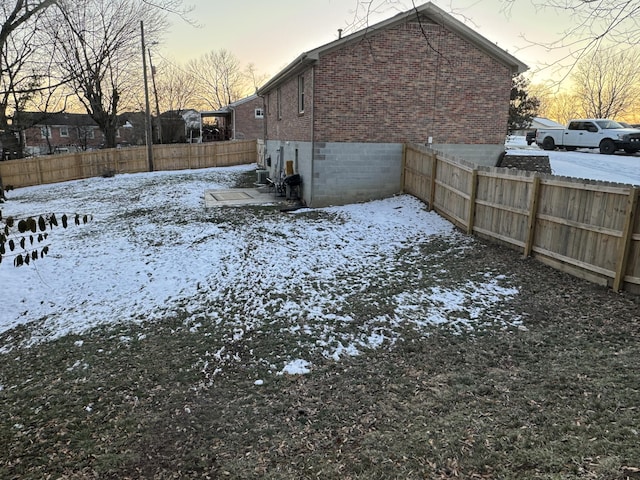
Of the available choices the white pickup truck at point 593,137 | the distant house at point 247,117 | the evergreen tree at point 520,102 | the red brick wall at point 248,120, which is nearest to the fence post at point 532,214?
the white pickup truck at point 593,137

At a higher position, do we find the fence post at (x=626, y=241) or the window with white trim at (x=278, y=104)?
the window with white trim at (x=278, y=104)

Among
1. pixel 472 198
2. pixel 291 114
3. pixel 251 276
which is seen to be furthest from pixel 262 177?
pixel 251 276

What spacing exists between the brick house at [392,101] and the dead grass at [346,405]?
835cm

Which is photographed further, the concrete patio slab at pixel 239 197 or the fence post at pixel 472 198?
the concrete patio slab at pixel 239 197

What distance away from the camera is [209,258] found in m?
9.12

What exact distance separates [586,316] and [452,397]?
2.71 meters

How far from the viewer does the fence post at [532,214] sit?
25.1 feet

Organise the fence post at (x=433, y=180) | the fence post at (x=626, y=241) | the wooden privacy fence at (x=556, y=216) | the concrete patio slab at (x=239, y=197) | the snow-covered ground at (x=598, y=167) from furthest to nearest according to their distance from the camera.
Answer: the concrete patio slab at (x=239, y=197)
the snow-covered ground at (x=598, y=167)
the fence post at (x=433, y=180)
the wooden privacy fence at (x=556, y=216)
the fence post at (x=626, y=241)

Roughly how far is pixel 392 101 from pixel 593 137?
13858 millimetres

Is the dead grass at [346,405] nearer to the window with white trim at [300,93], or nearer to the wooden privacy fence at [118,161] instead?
the window with white trim at [300,93]

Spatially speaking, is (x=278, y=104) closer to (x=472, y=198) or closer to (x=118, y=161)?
(x=118, y=161)

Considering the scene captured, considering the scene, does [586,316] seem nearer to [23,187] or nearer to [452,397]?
[452,397]

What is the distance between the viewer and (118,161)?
25.2 metres

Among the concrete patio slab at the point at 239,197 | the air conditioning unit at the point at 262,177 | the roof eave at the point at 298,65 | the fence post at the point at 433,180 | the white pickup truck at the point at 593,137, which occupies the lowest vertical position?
the concrete patio slab at the point at 239,197
